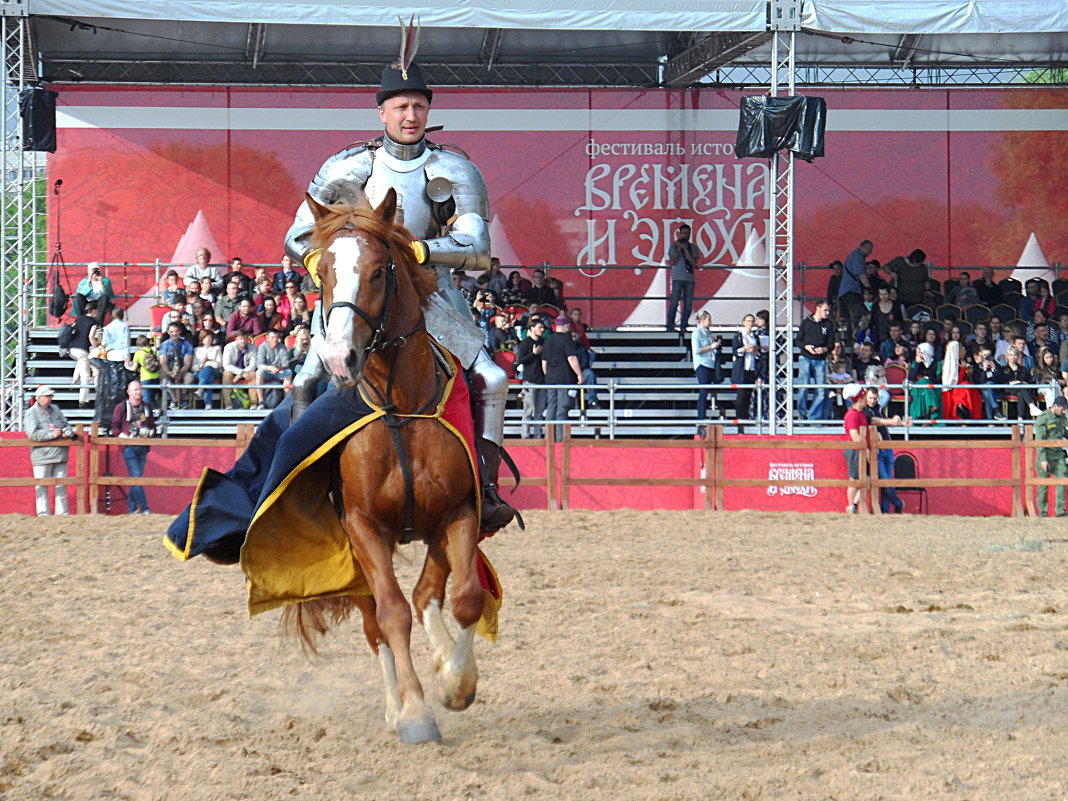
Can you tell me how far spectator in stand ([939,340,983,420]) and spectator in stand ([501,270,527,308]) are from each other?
22.2 ft

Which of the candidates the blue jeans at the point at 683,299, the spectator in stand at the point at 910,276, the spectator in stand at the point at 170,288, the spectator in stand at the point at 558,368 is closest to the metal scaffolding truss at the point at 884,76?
the spectator in stand at the point at 910,276

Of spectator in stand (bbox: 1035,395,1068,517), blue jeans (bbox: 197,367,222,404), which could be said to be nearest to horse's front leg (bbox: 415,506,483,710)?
spectator in stand (bbox: 1035,395,1068,517)

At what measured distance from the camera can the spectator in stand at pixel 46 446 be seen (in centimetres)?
1576

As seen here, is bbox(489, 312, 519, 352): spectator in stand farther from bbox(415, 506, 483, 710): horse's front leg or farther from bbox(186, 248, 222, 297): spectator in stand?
bbox(415, 506, 483, 710): horse's front leg

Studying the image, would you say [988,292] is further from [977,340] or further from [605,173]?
[605,173]

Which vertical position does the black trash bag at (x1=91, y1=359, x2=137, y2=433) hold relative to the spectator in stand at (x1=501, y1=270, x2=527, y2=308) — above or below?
below

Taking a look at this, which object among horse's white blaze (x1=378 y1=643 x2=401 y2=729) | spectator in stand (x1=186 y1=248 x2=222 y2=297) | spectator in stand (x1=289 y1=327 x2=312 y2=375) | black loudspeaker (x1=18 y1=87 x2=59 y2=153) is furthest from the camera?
spectator in stand (x1=186 y1=248 x2=222 y2=297)

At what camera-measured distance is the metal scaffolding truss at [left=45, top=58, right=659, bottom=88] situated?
24.2 m

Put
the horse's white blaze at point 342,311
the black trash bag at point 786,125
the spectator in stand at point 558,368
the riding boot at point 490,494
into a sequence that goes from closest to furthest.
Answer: the horse's white blaze at point 342,311 < the riding boot at point 490,494 < the spectator in stand at point 558,368 < the black trash bag at point 786,125

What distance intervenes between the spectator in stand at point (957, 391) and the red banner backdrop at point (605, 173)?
537 centimetres

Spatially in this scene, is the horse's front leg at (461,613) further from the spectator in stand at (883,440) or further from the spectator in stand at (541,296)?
the spectator in stand at (541,296)

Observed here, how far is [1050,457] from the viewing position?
16656mm

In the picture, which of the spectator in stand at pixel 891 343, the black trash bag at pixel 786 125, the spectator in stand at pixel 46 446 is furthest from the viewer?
the spectator in stand at pixel 891 343

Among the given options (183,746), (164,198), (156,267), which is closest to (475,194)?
(183,746)
